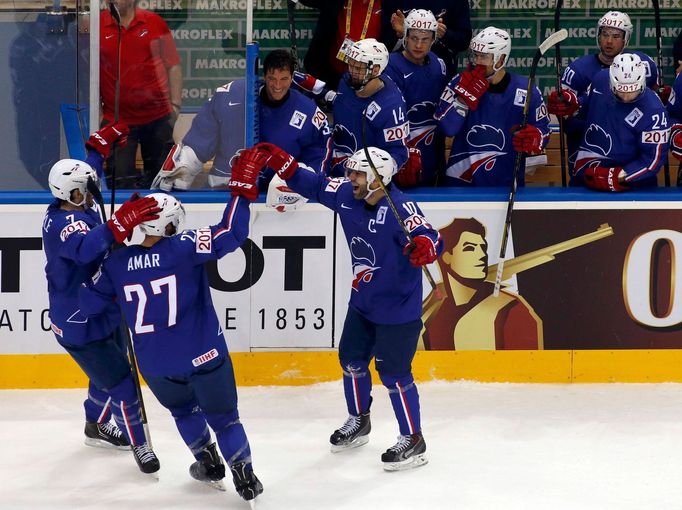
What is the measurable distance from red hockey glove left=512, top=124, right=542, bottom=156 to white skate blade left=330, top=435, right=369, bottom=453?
1729mm

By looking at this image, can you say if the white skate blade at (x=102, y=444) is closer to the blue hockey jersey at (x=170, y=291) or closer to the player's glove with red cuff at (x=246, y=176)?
the blue hockey jersey at (x=170, y=291)

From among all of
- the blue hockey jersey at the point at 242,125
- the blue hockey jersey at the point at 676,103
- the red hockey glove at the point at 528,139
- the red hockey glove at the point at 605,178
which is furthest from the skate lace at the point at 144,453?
the blue hockey jersey at the point at 676,103

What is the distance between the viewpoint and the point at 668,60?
7.67 m

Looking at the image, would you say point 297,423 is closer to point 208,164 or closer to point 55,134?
point 208,164

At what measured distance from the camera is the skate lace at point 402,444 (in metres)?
5.58

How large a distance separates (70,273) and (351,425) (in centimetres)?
148

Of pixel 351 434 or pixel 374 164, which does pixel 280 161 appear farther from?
pixel 351 434

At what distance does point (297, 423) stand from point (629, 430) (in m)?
1.61

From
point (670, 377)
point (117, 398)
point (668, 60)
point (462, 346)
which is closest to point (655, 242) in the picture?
point (670, 377)

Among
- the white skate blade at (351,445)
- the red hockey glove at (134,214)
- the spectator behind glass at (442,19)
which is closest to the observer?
the red hockey glove at (134,214)

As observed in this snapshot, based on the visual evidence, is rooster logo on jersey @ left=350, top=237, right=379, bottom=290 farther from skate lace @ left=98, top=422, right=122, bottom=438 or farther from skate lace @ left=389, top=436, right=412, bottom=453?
skate lace @ left=98, top=422, right=122, bottom=438

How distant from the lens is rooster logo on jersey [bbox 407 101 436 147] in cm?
679

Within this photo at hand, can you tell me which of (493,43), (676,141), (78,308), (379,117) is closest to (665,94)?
(676,141)

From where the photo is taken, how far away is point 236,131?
255 inches
